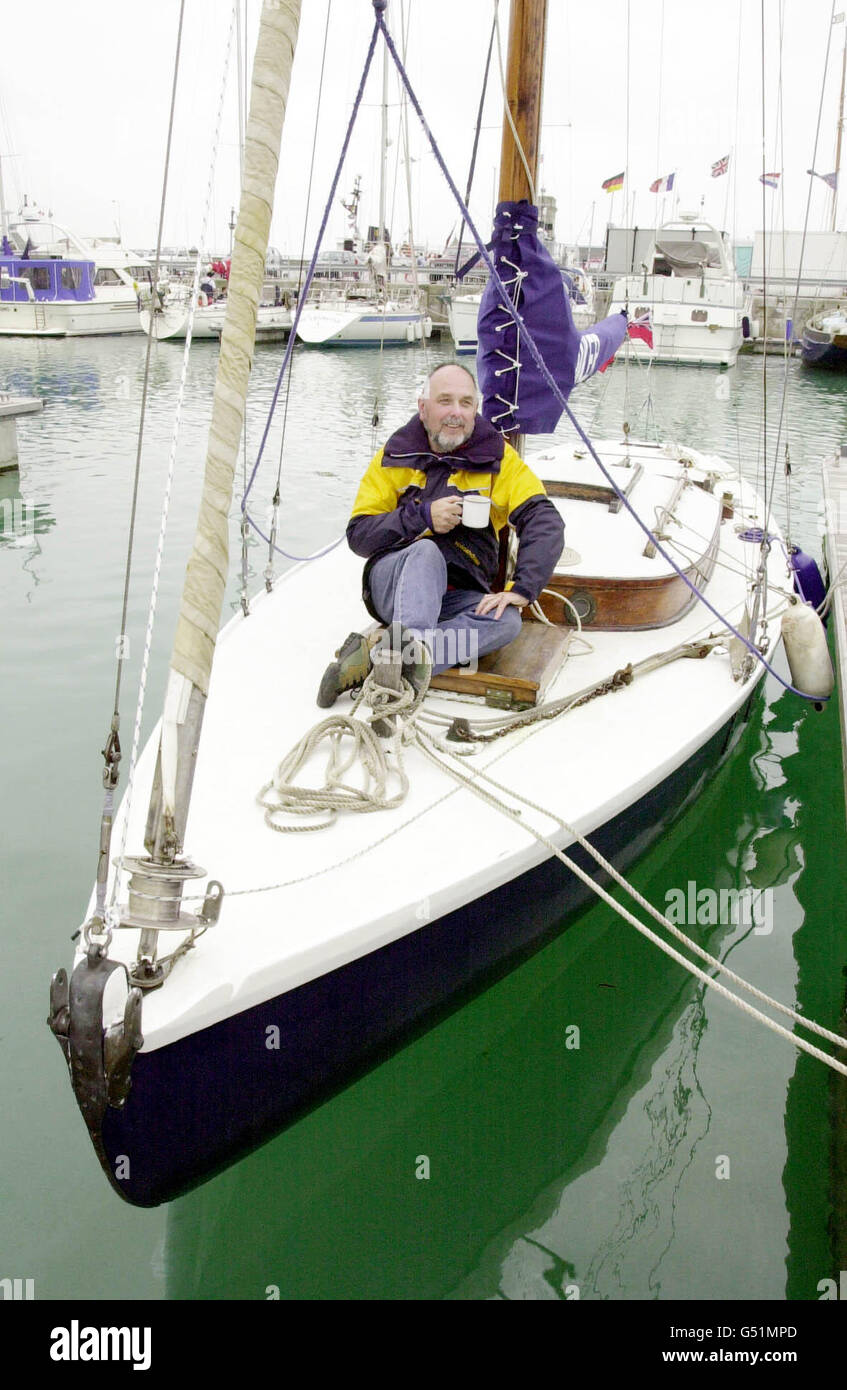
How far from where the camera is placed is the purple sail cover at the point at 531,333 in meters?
4.27

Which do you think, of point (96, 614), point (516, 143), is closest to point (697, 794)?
point (516, 143)

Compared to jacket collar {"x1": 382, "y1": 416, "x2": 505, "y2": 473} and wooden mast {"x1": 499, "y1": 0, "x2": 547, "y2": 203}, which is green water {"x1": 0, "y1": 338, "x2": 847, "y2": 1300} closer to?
jacket collar {"x1": 382, "y1": 416, "x2": 505, "y2": 473}

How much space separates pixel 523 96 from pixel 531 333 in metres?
1.01

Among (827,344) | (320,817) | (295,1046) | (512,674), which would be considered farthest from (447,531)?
(827,344)

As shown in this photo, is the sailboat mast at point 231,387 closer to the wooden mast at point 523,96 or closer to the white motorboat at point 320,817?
the white motorboat at point 320,817

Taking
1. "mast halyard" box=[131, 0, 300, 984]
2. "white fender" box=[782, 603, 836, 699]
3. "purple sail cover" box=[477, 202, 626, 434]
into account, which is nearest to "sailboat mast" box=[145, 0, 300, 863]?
"mast halyard" box=[131, 0, 300, 984]

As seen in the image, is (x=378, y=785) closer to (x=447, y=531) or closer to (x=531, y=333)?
(x=447, y=531)

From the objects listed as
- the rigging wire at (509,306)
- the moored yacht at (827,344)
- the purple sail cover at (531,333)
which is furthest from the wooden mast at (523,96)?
the moored yacht at (827,344)

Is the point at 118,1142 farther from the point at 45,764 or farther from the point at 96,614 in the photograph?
the point at 96,614

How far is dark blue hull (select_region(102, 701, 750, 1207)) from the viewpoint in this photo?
7.49 feet

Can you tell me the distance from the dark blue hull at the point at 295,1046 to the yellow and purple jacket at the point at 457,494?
119cm

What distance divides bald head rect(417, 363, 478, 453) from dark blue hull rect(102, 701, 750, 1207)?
63.8 inches

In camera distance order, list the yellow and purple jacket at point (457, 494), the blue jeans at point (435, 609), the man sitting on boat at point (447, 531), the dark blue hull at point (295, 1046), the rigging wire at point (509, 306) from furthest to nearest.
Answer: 1. the yellow and purple jacket at point (457, 494)
2. the man sitting on boat at point (447, 531)
3. the blue jeans at point (435, 609)
4. the rigging wire at point (509, 306)
5. the dark blue hull at point (295, 1046)

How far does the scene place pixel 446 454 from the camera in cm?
384
